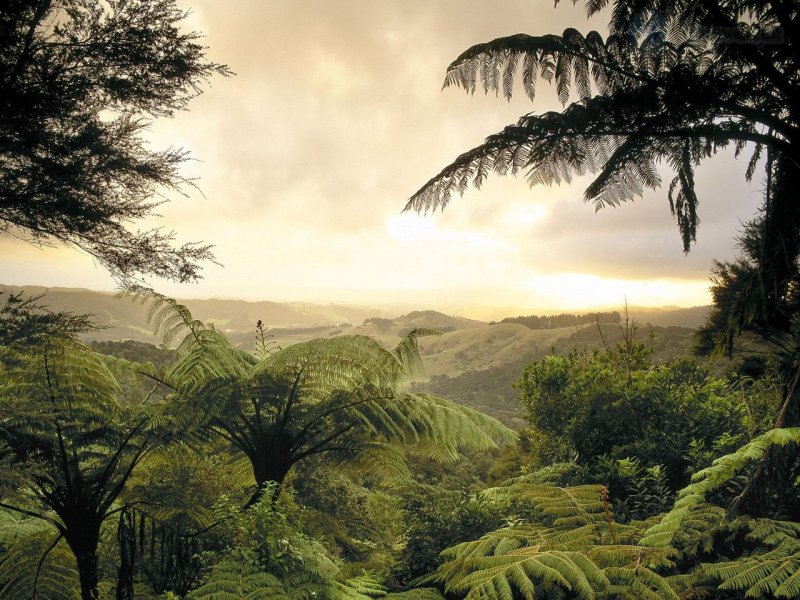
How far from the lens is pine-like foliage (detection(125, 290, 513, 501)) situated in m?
4.36

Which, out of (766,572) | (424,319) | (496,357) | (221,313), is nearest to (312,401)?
(766,572)

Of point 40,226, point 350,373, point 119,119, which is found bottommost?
point 350,373

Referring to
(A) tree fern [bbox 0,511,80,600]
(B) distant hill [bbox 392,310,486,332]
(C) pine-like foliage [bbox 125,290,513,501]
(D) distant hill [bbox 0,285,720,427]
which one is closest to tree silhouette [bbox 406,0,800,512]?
(C) pine-like foliage [bbox 125,290,513,501]

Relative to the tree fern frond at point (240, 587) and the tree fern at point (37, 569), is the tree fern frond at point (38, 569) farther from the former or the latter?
the tree fern frond at point (240, 587)

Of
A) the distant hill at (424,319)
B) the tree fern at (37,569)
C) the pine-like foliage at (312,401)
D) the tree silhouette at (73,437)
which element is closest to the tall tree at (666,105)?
the pine-like foliage at (312,401)

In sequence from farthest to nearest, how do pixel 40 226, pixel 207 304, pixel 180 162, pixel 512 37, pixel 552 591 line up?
1. pixel 207 304
2. pixel 180 162
3. pixel 40 226
4. pixel 512 37
5. pixel 552 591

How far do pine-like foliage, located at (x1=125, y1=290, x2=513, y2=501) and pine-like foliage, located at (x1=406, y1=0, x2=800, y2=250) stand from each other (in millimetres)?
2107

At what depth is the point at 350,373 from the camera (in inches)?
188

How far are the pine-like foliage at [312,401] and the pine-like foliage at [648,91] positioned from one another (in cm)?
211

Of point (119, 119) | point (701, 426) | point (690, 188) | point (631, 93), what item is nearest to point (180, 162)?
point (119, 119)

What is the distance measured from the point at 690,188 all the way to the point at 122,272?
4.46m

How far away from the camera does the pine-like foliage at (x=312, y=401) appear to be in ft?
14.3

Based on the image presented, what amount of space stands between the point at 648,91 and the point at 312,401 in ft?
13.1

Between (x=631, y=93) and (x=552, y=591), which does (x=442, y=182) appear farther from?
(x=552, y=591)
